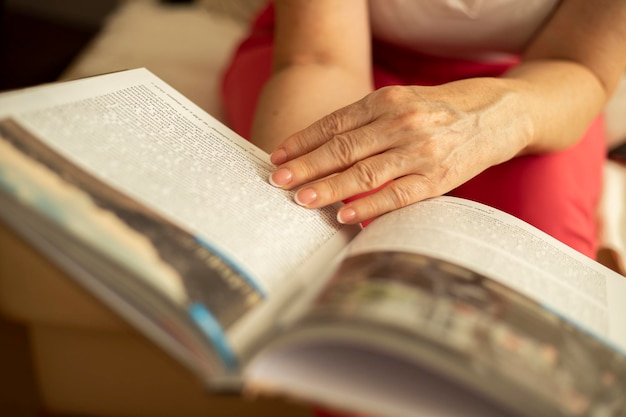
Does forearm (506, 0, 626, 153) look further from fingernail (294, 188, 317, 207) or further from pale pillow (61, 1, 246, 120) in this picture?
pale pillow (61, 1, 246, 120)

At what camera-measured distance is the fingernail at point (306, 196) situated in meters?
0.57

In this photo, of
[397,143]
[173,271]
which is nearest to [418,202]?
[397,143]

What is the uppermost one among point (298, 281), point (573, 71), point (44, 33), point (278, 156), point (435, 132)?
point (44, 33)

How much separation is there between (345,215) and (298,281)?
106 mm

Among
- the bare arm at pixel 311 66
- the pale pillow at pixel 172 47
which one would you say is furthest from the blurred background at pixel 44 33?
Result: the bare arm at pixel 311 66

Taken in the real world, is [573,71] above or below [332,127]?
above

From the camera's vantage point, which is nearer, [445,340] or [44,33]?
[445,340]

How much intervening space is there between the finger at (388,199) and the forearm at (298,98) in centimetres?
16

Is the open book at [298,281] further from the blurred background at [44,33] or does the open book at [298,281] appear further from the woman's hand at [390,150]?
the blurred background at [44,33]

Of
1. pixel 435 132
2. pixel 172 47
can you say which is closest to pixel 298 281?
pixel 435 132

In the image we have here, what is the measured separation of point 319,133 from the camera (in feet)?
2.00

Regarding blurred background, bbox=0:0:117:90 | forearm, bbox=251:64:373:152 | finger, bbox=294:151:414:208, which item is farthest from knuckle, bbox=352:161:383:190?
blurred background, bbox=0:0:117:90

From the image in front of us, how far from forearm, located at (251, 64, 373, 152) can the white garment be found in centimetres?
13

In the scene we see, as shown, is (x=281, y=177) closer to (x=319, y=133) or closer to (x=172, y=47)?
(x=319, y=133)
